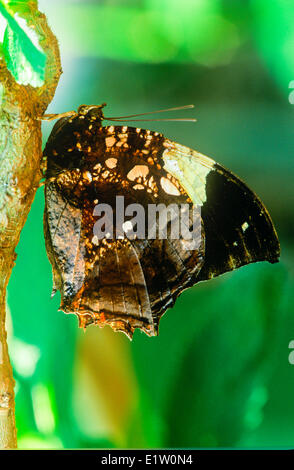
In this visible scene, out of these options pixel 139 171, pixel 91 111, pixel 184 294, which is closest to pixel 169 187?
pixel 139 171

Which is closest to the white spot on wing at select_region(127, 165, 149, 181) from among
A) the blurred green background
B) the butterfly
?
the butterfly

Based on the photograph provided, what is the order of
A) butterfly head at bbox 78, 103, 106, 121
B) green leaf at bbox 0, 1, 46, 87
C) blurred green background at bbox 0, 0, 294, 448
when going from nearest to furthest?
1. green leaf at bbox 0, 1, 46, 87
2. butterfly head at bbox 78, 103, 106, 121
3. blurred green background at bbox 0, 0, 294, 448

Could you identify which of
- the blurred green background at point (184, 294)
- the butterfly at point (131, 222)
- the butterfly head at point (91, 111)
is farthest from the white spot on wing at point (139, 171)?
the blurred green background at point (184, 294)

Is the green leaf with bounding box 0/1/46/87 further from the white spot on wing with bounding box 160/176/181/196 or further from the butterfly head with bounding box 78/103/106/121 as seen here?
the white spot on wing with bounding box 160/176/181/196

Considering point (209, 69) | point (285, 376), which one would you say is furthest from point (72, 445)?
point (209, 69)

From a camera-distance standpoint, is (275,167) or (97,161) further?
(275,167)

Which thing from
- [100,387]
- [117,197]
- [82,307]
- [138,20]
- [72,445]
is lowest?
[72,445]

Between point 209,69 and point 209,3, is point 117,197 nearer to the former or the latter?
point 209,69
